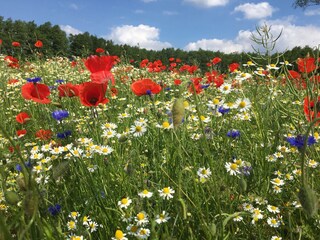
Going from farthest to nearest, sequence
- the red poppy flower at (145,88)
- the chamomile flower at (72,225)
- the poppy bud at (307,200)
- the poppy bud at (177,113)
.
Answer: the red poppy flower at (145,88) → the chamomile flower at (72,225) → the poppy bud at (177,113) → the poppy bud at (307,200)

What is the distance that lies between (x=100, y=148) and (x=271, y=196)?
3.30 feet

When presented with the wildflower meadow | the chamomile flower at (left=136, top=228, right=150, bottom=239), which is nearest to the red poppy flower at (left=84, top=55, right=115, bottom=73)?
the wildflower meadow

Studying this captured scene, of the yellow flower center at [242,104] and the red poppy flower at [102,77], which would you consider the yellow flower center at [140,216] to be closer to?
the red poppy flower at [102,77]

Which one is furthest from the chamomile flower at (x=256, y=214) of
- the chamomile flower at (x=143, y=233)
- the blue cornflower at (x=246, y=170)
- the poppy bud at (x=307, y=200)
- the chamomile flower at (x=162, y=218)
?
→ the poppy bud at (x=307, y=200)

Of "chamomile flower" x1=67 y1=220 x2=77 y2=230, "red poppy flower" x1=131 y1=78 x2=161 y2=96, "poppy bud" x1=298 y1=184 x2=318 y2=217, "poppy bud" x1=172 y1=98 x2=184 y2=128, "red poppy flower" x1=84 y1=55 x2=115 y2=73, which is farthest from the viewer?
"red poppy flower" x1=131 y1=78 x2=161 y2=96

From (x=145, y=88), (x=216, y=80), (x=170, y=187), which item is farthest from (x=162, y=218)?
(x=216, y=80)

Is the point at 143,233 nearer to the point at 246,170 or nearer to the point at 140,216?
the point at 140,216

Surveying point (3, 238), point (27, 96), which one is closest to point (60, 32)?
point (27, 96)

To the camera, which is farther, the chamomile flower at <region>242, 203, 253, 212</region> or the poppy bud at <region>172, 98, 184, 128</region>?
the chamomile flower at <region>242, 203, 253, 212</region>

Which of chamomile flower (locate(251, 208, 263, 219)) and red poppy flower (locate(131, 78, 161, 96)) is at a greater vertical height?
red poppy flower (locate(131, 78, 161, 96))

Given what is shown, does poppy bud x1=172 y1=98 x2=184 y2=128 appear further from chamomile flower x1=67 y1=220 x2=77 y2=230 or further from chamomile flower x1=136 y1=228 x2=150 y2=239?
chamomile flower x1=67 y1=220 x2=77 y2=230

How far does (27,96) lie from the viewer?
215 centimetres

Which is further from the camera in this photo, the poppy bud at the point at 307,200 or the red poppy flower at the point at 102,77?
the red poppy flower at the point at 102,77

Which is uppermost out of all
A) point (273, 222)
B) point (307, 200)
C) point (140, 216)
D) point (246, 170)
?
point (307, 200)
